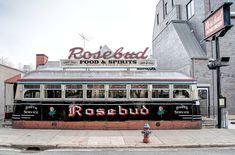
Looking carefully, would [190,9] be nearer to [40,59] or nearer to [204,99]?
[204,99]

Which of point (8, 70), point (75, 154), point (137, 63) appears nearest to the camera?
point (75, 154)

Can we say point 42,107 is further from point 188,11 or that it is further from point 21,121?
point 188,11

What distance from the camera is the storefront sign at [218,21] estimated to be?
12.7m

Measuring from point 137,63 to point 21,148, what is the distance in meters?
8.28

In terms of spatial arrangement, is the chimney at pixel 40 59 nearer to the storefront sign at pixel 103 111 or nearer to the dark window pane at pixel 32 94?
the dark window pane at pixel 32 94

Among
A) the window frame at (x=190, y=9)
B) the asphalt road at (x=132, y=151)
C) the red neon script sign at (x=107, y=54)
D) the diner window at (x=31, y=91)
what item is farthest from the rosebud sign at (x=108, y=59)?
the window frame at (x=190, y=9)

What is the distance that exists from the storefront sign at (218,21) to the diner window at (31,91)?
33.7ft

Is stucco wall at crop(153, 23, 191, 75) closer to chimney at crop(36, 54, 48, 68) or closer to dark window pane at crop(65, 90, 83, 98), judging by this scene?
dark window pane at crop(65, 90, 83, 98)

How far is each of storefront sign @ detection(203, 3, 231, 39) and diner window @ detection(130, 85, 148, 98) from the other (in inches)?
198

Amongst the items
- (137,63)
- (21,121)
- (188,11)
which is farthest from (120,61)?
(188,11)

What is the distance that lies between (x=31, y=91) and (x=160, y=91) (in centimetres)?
713

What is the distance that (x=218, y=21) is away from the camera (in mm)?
13242

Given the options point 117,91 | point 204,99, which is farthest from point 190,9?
point 117,91

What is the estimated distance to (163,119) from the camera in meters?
13.4
